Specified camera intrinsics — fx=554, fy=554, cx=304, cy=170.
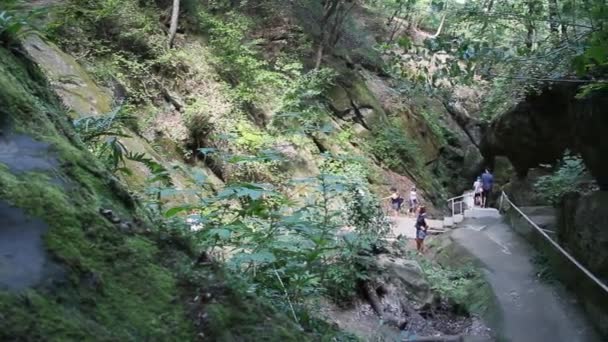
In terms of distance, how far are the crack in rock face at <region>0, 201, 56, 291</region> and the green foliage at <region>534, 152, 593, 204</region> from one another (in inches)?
444

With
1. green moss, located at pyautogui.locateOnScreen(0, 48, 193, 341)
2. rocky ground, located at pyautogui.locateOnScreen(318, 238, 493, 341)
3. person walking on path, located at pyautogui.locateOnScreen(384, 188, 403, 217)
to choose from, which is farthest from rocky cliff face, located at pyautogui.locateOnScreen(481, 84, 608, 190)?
green moss, located at pyautogui.locateOnScreen(0, 48, 193, 341)

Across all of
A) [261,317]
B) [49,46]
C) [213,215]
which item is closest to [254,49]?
[49,46]

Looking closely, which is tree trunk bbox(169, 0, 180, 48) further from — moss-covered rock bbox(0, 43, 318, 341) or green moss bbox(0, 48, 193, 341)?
green moss bbox(0, 48, 193, 341)

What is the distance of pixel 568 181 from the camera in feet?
41.8

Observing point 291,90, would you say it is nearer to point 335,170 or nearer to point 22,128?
point 335,170

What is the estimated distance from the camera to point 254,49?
63.0 ft

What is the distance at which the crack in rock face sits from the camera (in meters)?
1.80

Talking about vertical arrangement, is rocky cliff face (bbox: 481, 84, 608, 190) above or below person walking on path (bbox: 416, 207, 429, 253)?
above

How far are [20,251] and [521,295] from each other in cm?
1062

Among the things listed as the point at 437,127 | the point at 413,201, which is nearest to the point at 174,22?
the point at 413,201

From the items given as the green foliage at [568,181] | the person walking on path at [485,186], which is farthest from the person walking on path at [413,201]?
the green foliage at [568,181]

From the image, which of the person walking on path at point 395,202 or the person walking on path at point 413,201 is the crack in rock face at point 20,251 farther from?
the person walking on path at point 413,201

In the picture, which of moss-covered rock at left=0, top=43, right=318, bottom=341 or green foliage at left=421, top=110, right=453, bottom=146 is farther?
green foliage at left=421, top=110, right=453, bottom=146

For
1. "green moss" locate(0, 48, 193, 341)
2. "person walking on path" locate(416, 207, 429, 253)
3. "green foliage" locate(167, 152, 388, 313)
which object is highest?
"green moss" locate(0, 48, 193, 341)
